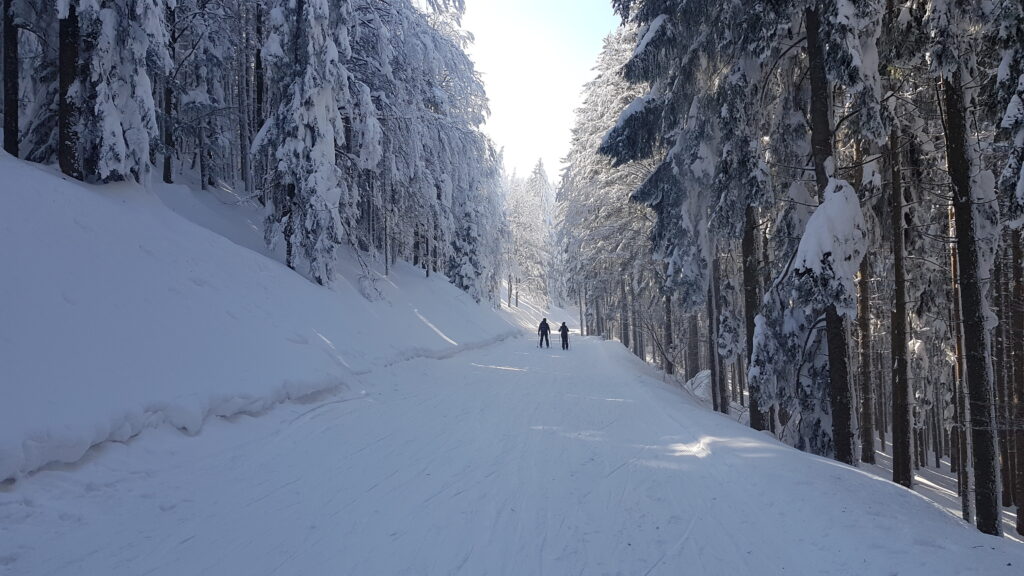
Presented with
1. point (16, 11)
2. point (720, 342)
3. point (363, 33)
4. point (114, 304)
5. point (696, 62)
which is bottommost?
point (720, 342)

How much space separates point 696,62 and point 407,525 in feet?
39.5

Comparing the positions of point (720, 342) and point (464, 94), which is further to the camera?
point (464, 94)

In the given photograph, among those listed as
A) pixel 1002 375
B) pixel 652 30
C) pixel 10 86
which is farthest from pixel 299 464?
pixel 1002 375

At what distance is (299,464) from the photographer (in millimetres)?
5820

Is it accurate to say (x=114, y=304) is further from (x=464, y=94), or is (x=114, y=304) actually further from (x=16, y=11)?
(x=464, y=94)

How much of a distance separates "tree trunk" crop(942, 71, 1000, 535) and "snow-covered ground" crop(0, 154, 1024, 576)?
3339 millimetres

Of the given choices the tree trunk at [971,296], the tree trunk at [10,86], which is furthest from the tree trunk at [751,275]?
the tree trunk at [10,86]

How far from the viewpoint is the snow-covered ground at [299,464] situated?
3676 millimetres

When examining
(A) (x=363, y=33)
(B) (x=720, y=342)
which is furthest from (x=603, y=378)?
(A) (x=363, y=33)

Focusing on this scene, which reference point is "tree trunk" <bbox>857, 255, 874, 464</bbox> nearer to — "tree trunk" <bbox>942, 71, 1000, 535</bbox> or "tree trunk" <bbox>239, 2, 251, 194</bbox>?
"tree trunk" <bbox>942, 71, 1000, 535</bbox>

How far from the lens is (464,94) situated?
23797 mm

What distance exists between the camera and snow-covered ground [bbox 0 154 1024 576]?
3676 mm

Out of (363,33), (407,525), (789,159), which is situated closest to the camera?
(407,525)

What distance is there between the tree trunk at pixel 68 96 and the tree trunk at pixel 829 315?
14.7m
